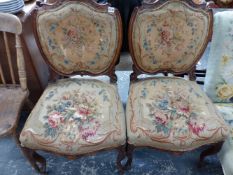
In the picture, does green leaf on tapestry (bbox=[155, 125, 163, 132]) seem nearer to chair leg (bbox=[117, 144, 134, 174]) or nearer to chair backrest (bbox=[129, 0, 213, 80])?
chair leg (bbox=[117, 144, 134, 174])

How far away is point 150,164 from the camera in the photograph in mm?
1369

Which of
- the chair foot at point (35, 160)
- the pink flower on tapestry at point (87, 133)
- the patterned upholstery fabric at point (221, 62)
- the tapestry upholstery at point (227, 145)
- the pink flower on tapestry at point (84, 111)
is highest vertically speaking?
the patterned upholstery fabric at point (221, 62)

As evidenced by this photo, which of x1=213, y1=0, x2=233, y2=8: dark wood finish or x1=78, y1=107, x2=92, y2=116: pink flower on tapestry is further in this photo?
x1=213, y1=0, x2=233, y2=8: dark wood finish

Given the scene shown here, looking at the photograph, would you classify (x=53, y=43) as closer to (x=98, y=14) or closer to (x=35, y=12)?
(x=35, y=12)

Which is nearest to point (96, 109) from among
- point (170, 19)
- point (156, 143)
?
point (156, 143)

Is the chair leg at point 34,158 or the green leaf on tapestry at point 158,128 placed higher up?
the green leaf on tapestry at point 158,128

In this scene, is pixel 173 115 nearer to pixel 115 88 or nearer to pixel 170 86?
pixel 170 86

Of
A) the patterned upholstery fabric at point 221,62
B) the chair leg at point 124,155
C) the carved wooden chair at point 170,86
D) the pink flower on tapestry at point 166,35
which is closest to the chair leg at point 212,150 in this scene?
the carved wooden chair at point 170,86

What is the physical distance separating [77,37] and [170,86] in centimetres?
55

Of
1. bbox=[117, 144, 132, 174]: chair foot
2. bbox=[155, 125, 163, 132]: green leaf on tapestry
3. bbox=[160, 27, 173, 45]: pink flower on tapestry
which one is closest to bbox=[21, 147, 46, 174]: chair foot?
bbox=[117, 144, 132, 174]: chair foot

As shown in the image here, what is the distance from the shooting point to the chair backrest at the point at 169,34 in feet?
3.66

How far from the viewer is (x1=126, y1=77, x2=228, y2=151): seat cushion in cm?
101

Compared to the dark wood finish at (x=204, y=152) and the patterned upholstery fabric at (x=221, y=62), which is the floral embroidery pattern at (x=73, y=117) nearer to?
the dark wood finish at (x=204, y=152)

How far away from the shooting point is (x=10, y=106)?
1.16m
